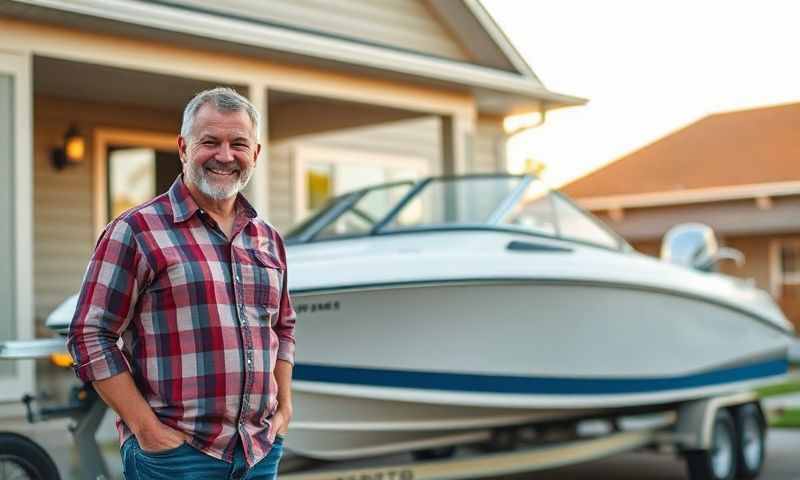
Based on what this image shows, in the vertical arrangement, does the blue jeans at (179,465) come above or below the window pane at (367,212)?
below

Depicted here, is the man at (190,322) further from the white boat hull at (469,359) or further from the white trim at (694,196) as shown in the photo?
the white trim at (694,196)

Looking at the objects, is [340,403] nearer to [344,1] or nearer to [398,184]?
[398,184]

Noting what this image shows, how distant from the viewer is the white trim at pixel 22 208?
6910 mm

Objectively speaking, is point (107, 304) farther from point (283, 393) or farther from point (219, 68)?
point (219, 68)

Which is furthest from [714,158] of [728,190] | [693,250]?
[693,250]

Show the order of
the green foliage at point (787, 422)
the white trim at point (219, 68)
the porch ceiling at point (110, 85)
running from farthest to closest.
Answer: the green foliage at point (787, 422) < the porch ceiling at point (110, 85) < the white trim at point (219, 68)

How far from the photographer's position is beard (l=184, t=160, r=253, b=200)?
288 centimetres

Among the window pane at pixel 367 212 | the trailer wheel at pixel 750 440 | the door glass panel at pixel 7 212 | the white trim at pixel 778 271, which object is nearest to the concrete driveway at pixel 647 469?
the trailer wheel at pixel 750 440

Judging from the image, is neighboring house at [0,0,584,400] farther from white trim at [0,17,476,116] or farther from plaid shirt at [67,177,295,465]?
plaid shirt at [67,177,295,465]

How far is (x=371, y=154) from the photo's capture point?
12.5 metres

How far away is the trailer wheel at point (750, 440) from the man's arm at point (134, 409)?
6399mm

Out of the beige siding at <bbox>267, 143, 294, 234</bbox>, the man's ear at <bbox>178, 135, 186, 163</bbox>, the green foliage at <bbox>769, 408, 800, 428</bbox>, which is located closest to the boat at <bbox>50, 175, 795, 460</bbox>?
the man's ear at <bbox>178, 135, 186, 163</bbox>

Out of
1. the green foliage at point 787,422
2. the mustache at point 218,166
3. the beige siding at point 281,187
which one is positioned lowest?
the green foliage at point 787,422

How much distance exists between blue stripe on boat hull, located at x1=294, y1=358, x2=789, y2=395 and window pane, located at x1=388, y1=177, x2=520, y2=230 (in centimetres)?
121
